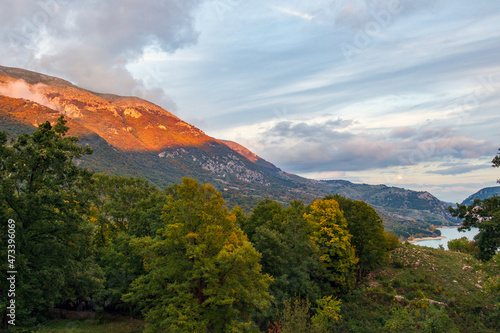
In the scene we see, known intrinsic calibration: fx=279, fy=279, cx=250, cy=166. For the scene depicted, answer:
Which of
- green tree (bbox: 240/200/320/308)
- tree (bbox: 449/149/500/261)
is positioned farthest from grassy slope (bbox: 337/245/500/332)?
tree (bbox: 449/149/500/261)

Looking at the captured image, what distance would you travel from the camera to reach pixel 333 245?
38.5 m

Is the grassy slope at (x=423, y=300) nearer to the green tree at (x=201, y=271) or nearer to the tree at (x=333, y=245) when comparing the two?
the tree at (x=333, y=245)

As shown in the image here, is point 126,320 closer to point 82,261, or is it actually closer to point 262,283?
Answer: point 82,261

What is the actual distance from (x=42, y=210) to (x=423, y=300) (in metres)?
38.5

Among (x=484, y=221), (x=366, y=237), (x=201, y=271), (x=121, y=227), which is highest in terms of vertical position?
(x=484, y=221)

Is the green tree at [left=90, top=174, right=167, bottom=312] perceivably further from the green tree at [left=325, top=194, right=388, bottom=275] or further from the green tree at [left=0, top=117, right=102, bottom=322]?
the green tree at [left=325, top=194, right=388, bottom=275]

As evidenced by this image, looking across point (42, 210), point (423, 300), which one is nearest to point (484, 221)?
point (423, 300)

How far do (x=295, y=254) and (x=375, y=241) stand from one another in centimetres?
1689

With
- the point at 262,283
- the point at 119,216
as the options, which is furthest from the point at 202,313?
the point at 119,216

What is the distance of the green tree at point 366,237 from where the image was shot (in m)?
41.8

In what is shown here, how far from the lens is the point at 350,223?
43.7 m

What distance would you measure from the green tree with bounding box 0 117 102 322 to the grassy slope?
28.3 m

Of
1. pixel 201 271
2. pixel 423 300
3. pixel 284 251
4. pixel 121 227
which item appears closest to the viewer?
pixel 201 271

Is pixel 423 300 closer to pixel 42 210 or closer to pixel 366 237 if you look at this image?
pixel 366 237
